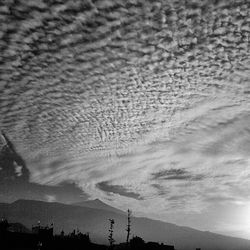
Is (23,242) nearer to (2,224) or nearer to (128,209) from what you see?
(2,224)

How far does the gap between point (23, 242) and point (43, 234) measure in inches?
207

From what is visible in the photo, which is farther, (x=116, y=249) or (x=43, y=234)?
(x=116, y=249)

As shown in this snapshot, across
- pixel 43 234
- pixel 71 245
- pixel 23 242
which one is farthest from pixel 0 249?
pixel 71 245

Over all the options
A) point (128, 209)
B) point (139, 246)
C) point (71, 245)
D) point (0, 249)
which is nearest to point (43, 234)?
point (71, 245)

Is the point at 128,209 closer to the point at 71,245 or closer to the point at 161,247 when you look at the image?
the point at 161,247

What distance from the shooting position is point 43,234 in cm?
4616

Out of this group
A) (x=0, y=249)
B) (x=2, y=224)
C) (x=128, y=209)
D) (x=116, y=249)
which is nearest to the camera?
(x=0, y=249)

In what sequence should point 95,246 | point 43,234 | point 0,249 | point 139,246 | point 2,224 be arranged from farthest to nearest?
point 139,246 → point 95,246 → point 43,234 → point 2,224 → point 0,249

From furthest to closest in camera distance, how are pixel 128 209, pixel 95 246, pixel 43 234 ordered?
pixel 128 209
pixel 95 246
pixel 43 234

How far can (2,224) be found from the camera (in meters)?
40.8

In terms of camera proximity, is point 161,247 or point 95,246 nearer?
point 95,246

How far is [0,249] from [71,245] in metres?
12.0

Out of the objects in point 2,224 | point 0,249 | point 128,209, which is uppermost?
point 128,209

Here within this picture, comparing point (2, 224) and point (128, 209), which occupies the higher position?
point (128, 209)
